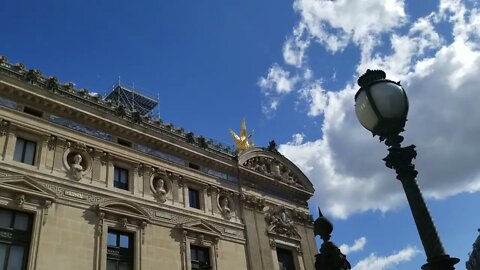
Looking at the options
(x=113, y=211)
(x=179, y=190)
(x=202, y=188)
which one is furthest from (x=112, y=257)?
(x=202, y=188)

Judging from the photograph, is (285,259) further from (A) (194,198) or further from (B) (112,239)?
(B) (112,239)

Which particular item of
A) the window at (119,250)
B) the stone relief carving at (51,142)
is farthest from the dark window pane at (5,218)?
the window at (119,250)

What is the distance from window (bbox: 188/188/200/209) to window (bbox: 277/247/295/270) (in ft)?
23.0

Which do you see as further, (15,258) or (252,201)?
(252,201)

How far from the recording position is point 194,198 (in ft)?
86.4

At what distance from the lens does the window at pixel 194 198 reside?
26.0m

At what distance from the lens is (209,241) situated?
25.0 metres

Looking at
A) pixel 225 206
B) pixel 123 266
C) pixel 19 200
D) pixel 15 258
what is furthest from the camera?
pixel 225 206

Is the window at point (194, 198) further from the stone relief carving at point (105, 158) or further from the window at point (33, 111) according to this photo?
the window at point (33, 111)

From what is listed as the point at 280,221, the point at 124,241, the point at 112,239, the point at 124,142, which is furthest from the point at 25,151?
the point at 280,221

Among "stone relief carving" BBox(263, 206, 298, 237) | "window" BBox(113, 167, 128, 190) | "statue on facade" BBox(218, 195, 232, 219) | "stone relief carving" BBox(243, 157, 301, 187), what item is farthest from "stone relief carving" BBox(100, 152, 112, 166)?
"stone relief carving" BBox(263, 206, 298, 237)

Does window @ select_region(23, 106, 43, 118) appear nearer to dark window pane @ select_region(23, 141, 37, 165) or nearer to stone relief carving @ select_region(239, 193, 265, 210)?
dark window pane @ select_region(23, 141, 37, 165)

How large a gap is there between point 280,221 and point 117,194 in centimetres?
1250

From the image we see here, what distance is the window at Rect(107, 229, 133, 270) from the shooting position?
20500 millimetres
